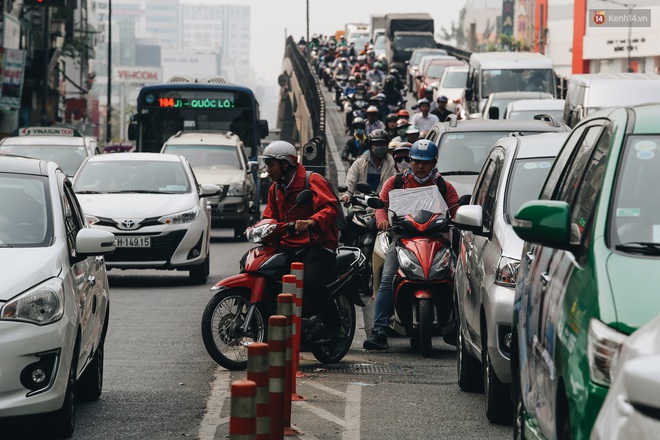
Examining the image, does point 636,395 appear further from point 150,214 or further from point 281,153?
point 150,214

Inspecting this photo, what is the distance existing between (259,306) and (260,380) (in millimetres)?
5350

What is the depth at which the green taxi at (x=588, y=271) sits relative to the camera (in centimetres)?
442

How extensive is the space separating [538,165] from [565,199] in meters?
3.50

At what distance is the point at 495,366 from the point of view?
26.8 feet

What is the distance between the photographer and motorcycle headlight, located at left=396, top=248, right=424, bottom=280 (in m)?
11.3

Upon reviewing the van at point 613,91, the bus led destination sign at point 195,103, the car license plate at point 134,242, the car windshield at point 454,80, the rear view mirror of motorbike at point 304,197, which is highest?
the car windshield at point 454,80

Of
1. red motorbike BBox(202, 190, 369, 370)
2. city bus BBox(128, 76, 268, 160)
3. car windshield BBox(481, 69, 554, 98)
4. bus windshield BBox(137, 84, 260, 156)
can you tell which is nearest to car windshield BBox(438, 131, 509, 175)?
red motorbike BBox(202, 190, 369, 370)

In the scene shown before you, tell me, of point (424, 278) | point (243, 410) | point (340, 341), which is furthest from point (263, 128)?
point (243, 410)

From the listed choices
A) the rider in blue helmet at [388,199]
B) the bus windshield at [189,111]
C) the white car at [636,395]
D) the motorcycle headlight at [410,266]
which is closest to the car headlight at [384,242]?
the rider in blue helmet at [388,199]

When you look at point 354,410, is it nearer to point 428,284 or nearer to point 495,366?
point 495,366

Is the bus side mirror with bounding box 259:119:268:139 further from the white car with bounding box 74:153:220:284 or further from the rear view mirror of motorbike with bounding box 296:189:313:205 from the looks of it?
the rear view mirror of motorbike with bounding box 296:189:313:205

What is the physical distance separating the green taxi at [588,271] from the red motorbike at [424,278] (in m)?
4.69

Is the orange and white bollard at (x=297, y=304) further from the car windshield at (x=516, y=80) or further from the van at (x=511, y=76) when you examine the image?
the car windshield at (x=516, y=80)

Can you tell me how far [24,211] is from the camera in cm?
849
